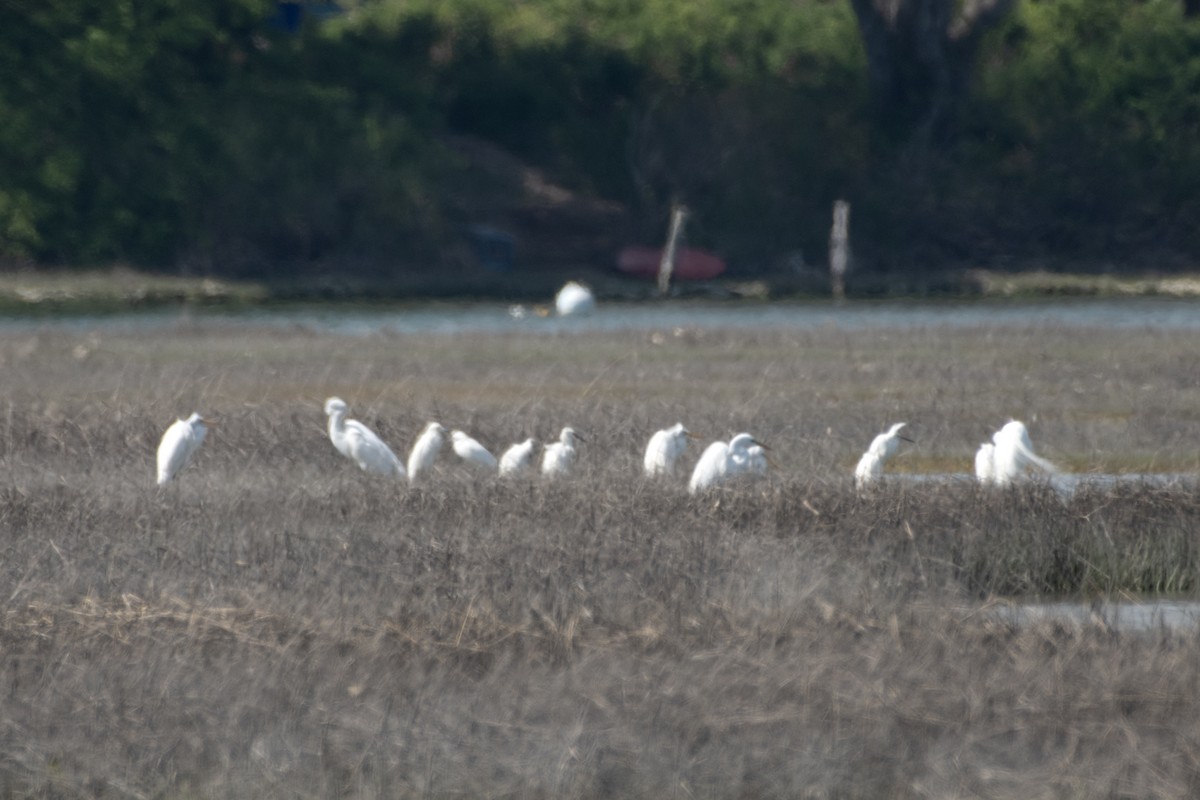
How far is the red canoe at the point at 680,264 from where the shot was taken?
38188mm

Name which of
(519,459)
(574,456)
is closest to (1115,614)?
(519,459)

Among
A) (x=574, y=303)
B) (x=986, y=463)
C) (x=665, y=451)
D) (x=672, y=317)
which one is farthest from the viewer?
(x=672, y=317)

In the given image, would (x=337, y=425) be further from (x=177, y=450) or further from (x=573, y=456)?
(x=573, y=456)

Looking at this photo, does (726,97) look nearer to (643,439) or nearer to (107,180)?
(107,180)

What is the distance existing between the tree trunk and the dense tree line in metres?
0.06

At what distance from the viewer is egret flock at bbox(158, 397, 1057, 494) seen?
38.2 feet

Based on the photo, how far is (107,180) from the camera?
34344 mm

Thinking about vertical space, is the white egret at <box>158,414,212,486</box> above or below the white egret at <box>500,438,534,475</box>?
above

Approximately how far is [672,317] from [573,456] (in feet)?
53.9

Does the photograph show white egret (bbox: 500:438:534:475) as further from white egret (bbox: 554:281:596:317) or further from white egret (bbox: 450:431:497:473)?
white egret (bbox: 554:281:596:317)

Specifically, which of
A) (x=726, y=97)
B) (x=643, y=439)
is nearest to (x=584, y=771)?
(x=643, y=439)

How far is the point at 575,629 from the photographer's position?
25.3 ft

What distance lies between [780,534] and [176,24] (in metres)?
27.8

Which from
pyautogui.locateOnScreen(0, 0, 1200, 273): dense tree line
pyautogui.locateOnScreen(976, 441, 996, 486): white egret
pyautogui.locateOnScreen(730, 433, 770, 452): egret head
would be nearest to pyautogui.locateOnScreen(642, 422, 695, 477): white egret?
pyautogui.locateOnScreen(730, 433, 770, 452): egret head
